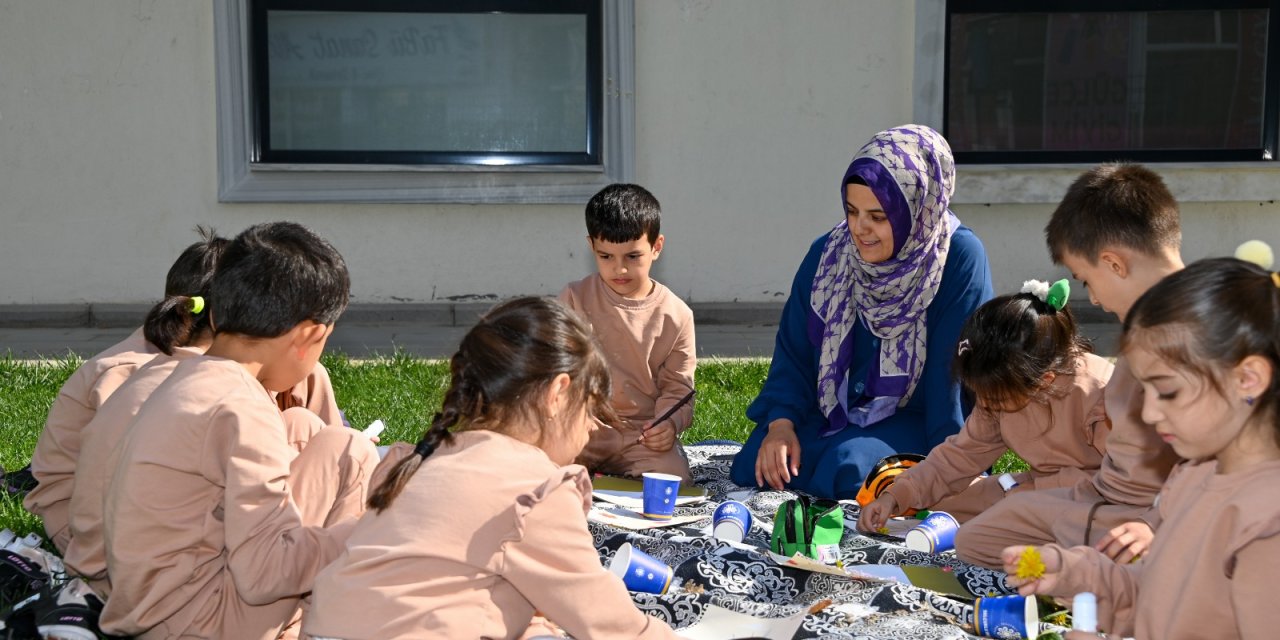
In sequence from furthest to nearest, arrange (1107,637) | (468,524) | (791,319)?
(791,319) < (1107,637) < (468,524)

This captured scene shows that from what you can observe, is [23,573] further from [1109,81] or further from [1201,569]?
[1109,81]

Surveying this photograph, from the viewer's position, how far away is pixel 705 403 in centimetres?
605

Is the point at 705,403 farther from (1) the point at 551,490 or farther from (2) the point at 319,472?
(1) the point at 551,490

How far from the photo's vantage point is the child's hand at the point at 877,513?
3.78 m

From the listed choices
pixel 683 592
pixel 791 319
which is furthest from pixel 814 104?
pixel 683 592

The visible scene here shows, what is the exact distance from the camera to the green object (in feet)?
11.4

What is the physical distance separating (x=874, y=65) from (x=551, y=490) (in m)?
6.64

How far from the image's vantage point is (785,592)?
319 cm

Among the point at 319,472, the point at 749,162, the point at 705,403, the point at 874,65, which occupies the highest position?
the point at 874,65

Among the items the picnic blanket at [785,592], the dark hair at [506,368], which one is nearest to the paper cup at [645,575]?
the picnic blanket at [785,592]

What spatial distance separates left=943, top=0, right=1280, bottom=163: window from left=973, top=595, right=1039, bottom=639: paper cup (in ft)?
20.5

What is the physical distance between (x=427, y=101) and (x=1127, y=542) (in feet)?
22.1

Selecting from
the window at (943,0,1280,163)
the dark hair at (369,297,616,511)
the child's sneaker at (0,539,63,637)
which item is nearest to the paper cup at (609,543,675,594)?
the dark hair at (369,297,616,511)

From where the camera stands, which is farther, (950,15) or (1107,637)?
(950,15)
